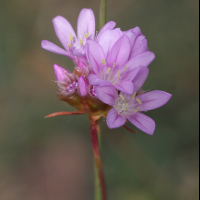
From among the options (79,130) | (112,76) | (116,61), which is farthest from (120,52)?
(79,130)

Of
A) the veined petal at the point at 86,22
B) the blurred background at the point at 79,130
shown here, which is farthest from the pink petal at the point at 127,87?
the blurred background at the point at 79,130

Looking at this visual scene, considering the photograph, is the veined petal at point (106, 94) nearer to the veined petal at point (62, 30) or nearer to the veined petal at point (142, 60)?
the veined petal at point (142, 60)

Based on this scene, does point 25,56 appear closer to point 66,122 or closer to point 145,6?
point 66,122

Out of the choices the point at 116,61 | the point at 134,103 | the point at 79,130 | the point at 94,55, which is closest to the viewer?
the point at 94,55

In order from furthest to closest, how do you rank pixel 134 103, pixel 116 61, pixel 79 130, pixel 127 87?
1. pixel 79 130
2. pixel 134 103
3. pixel 116 61
4. pixel 127 87

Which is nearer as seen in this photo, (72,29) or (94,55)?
(94,55)

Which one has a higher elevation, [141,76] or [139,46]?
[139,46]

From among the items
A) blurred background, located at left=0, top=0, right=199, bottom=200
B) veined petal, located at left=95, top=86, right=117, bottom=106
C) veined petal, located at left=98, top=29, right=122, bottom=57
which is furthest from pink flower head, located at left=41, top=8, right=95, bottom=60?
blurred background, located at left=0, top=0, right=199, bottom=200

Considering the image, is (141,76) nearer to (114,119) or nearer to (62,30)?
(114,119)
